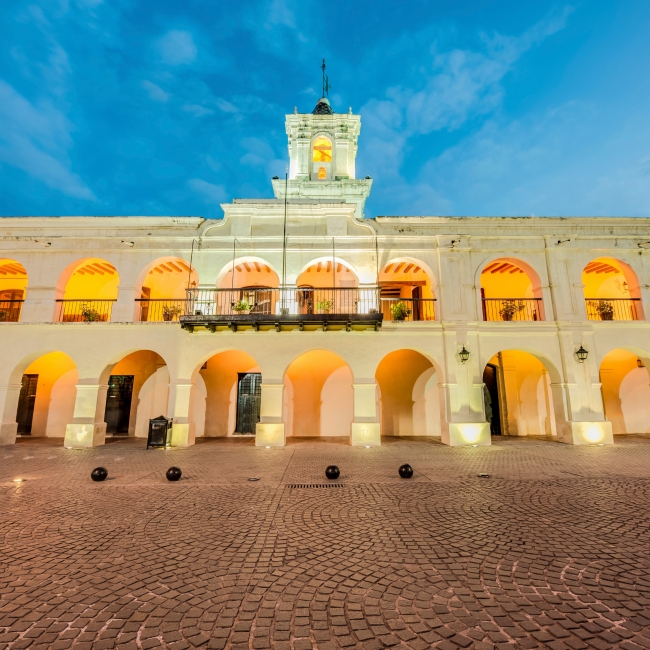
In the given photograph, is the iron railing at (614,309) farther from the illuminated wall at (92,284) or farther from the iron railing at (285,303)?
the illuminated wall at (92,284)

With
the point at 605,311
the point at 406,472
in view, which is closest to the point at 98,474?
the point at 406,472

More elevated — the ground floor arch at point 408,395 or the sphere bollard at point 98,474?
the ground floor arch at point 408,395

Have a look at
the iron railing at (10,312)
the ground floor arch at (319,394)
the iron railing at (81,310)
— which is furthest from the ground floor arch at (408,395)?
the iron railing at (10,312)

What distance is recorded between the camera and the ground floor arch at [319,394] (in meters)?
16.8

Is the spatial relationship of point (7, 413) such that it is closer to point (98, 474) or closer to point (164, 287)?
point (164, 287)

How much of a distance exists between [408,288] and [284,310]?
7286mm

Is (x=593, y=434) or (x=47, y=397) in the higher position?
(x=47, y=397)

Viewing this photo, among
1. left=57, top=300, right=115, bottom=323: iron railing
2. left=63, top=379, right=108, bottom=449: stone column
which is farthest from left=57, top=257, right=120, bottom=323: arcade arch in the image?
left=63, top=379, right=108, bottom=449: stone column

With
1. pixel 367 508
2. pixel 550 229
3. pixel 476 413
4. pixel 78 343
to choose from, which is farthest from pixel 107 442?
pixel 550 229

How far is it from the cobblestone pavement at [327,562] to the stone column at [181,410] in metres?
4.98

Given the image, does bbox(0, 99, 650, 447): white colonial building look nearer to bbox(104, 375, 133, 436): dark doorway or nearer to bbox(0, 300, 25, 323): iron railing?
bbox(104, 375, 133, 436): dark doorway

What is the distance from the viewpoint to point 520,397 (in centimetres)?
1700

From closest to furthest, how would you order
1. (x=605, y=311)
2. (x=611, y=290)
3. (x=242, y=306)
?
(x=242, y=306)
(x=605, y=311)
(x=611, y=290)

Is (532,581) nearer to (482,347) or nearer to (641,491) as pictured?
(641,491)
